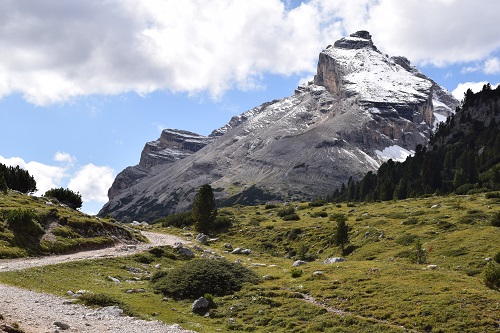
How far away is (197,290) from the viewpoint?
3509 cm

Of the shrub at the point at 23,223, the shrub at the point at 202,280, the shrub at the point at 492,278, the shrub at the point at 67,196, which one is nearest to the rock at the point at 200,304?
the shrub at the point at 202,280

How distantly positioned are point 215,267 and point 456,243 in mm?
33748

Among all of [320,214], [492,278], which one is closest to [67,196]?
[320,214]

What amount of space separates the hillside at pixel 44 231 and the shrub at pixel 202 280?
50.7 ft

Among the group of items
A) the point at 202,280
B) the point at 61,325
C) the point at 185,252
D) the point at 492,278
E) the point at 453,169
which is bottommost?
the point at 61,325

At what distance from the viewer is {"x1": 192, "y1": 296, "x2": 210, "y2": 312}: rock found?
31216mm

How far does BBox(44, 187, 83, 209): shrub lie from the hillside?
20.7m

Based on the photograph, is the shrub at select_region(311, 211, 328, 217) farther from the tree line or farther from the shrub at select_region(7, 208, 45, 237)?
the shrub at select_region(7, 208, 45, 237)

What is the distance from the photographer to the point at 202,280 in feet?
118

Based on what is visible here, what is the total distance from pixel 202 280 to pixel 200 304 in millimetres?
4711

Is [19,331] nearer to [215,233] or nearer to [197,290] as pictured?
[197,290]

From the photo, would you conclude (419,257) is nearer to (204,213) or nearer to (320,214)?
(320,214)

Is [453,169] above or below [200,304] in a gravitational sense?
above

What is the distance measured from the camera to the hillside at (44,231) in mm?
44906
